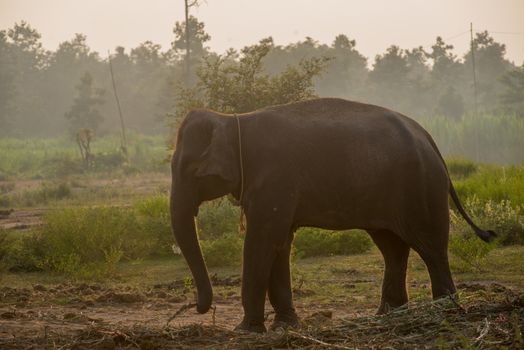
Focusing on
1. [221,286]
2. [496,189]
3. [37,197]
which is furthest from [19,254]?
[37,197]

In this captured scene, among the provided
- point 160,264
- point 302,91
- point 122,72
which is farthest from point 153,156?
point 122,72

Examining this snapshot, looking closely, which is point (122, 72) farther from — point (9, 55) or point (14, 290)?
point (14, 290)

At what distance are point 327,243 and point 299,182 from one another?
594 cm

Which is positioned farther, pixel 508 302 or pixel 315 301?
pixel 315 301

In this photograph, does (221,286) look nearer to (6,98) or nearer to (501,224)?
(501,224)

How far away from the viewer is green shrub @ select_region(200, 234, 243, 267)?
12461mm

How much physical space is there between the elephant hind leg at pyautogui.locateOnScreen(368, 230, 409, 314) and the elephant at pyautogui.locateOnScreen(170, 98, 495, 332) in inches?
17.3

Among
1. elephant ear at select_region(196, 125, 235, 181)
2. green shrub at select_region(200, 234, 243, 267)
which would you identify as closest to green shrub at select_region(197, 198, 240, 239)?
green shrub at select_region(200, 234, 243, 267)

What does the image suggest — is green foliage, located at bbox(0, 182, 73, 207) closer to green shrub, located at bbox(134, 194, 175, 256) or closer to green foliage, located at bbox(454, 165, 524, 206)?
green shrub, located at bbox(134, 194, 175, 256)

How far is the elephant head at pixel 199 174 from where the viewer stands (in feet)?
24.1

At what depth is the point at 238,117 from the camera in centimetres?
762

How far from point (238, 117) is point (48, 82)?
71149 millimetres

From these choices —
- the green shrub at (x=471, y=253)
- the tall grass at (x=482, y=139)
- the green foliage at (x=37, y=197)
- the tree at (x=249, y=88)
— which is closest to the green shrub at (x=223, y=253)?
the green shrub at (x=471, y=253)

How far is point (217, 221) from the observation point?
1472cm
